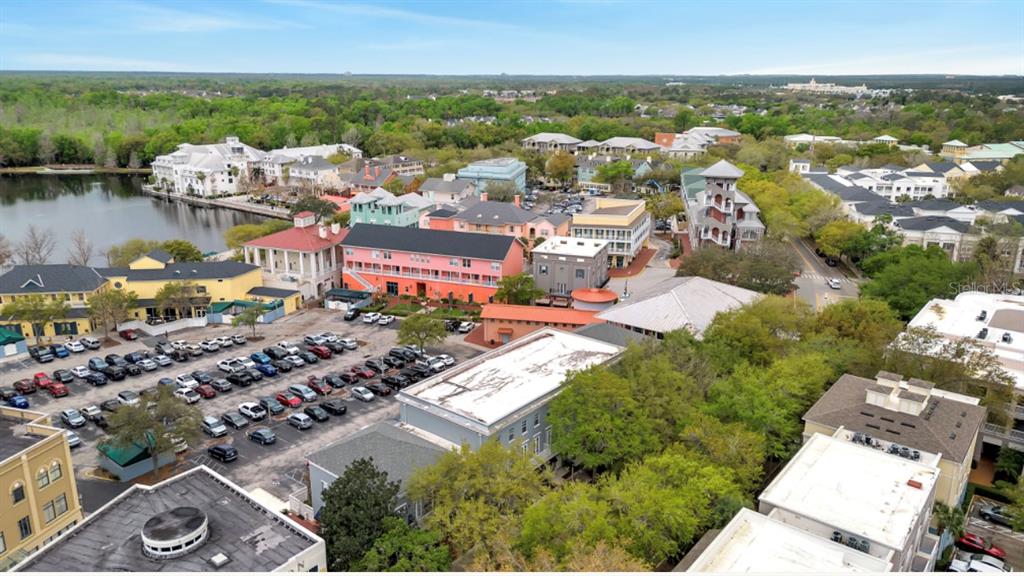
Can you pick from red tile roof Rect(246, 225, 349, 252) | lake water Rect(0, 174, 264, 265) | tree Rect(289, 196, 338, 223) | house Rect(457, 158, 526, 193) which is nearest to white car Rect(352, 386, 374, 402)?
red tile roof Rect(246, 225, 349, 252)

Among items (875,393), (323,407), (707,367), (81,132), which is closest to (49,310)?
(323,407)

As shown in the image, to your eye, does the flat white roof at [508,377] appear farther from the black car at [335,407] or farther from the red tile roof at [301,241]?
the red tile roof at [301,241]

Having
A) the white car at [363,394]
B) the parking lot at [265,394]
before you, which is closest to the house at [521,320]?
the parking lot at [265,394]

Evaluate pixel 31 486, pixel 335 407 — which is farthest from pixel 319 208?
pixel 31 486

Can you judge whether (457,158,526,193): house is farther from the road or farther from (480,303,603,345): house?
(480,303,603,345): house

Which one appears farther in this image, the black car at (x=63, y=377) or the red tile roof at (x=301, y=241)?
the red tile roof at (x=301, y=241)

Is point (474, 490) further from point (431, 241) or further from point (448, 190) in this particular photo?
point (448, 190)
